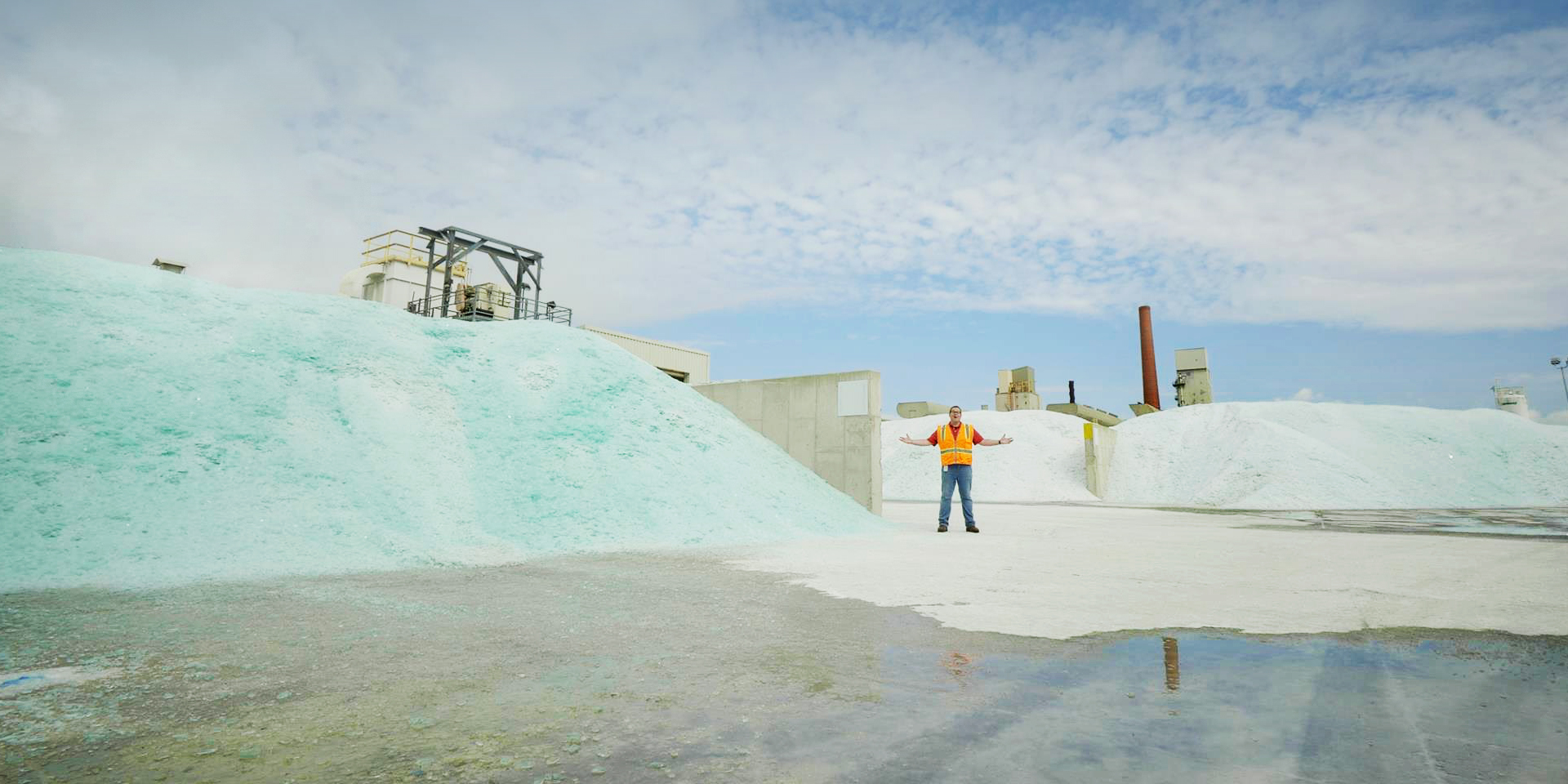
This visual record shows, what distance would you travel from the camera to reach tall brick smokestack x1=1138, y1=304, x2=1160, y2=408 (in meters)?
39.8

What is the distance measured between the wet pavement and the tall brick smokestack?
40209mm

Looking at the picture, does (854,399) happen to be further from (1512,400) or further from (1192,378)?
(1512,400)

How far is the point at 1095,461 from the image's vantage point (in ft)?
85.4

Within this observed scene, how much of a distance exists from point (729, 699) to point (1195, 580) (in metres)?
4.37

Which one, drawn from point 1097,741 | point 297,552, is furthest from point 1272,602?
point 297,552

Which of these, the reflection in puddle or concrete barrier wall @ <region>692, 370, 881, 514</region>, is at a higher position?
concrete barrier wall @ <region>692, 370, 881, 514</region>

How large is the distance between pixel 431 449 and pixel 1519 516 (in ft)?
65.3

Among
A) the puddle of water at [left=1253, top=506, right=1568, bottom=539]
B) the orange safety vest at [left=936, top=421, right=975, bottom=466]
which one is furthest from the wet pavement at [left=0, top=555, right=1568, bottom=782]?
the puddle of water at [left=1253, top=506, right=1568, bottom=539]

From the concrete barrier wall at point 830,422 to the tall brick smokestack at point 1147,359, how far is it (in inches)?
1303

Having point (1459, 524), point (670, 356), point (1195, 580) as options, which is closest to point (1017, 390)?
point (670, 356)

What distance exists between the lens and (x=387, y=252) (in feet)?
81.0

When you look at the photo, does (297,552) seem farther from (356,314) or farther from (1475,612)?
(1475,612)

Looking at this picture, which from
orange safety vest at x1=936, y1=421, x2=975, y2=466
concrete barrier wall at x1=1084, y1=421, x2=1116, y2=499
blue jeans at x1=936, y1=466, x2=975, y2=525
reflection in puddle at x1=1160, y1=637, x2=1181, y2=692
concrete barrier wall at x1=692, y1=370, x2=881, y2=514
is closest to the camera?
reflection in puddle at x1=1160, y1=637, x2=1181, y2=692

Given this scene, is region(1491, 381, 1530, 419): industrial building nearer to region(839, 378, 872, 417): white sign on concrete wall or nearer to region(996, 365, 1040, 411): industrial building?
region(996, 365, 1040, 411): industrial building
